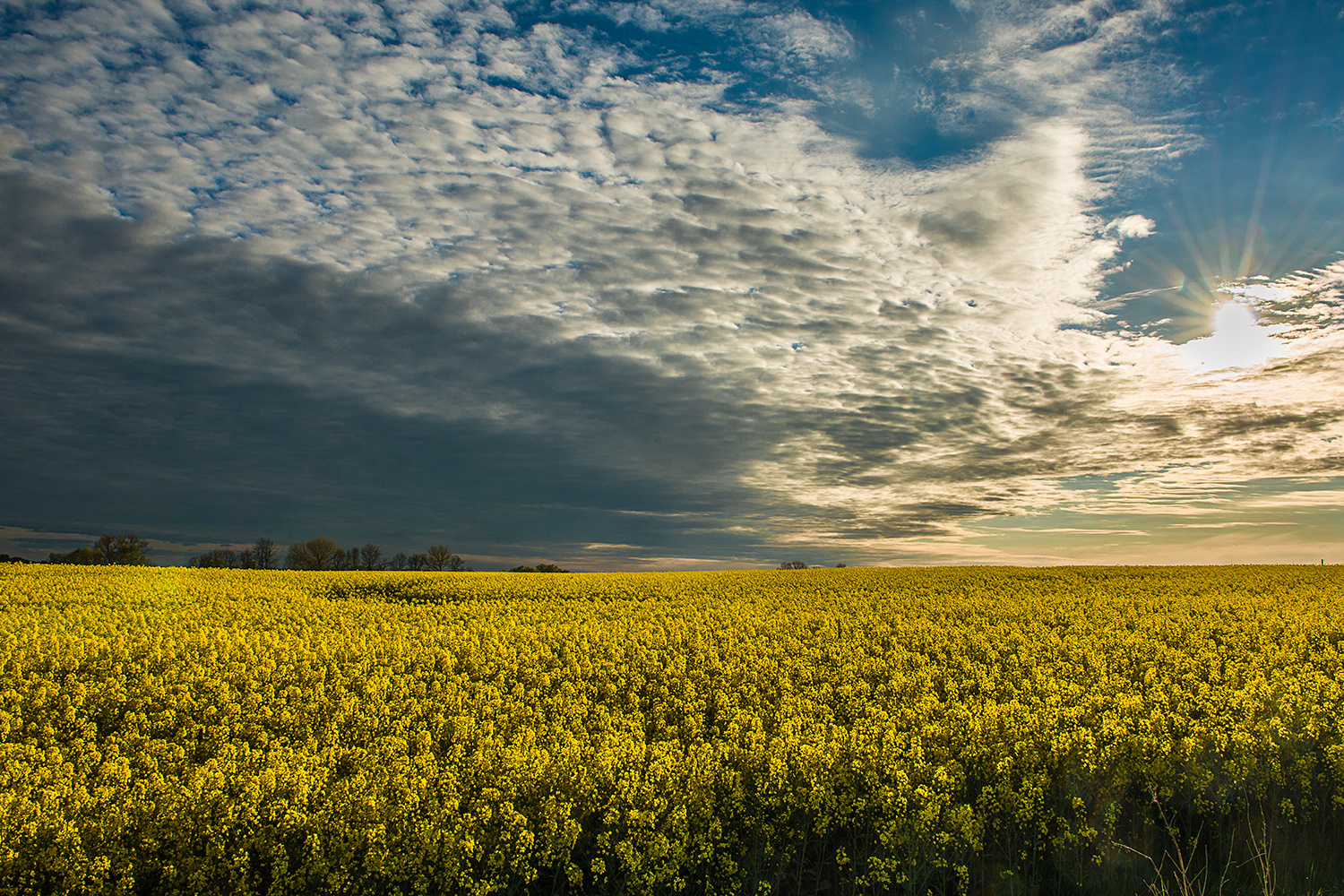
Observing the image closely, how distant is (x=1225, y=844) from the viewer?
30.3ft

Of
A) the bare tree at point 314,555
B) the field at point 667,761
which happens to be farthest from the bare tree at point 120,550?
the field at point 667,761

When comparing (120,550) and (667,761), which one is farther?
(120,550)

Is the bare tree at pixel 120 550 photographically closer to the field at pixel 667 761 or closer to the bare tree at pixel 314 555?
the bare tree at pixel 314 555

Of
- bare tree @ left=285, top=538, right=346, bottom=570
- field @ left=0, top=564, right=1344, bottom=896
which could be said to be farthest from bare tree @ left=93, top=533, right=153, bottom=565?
field @ left=0, top=564, right=1344, bottom=896

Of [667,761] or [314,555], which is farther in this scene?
[314,555]

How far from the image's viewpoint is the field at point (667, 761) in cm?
707

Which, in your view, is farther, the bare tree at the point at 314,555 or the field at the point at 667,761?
the bare tree at the point at 314,555

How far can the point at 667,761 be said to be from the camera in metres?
8.38

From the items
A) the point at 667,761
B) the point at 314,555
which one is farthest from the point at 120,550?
the point at 667,761

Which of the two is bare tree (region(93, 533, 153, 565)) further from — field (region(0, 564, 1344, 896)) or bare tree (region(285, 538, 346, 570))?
field (region(0, 564, 1344, 896))

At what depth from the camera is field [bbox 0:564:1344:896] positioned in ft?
23.2

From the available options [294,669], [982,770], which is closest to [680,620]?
[294,669]

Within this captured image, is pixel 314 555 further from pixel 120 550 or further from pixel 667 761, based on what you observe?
pixel 667 761

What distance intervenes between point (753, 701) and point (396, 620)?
14498mm
